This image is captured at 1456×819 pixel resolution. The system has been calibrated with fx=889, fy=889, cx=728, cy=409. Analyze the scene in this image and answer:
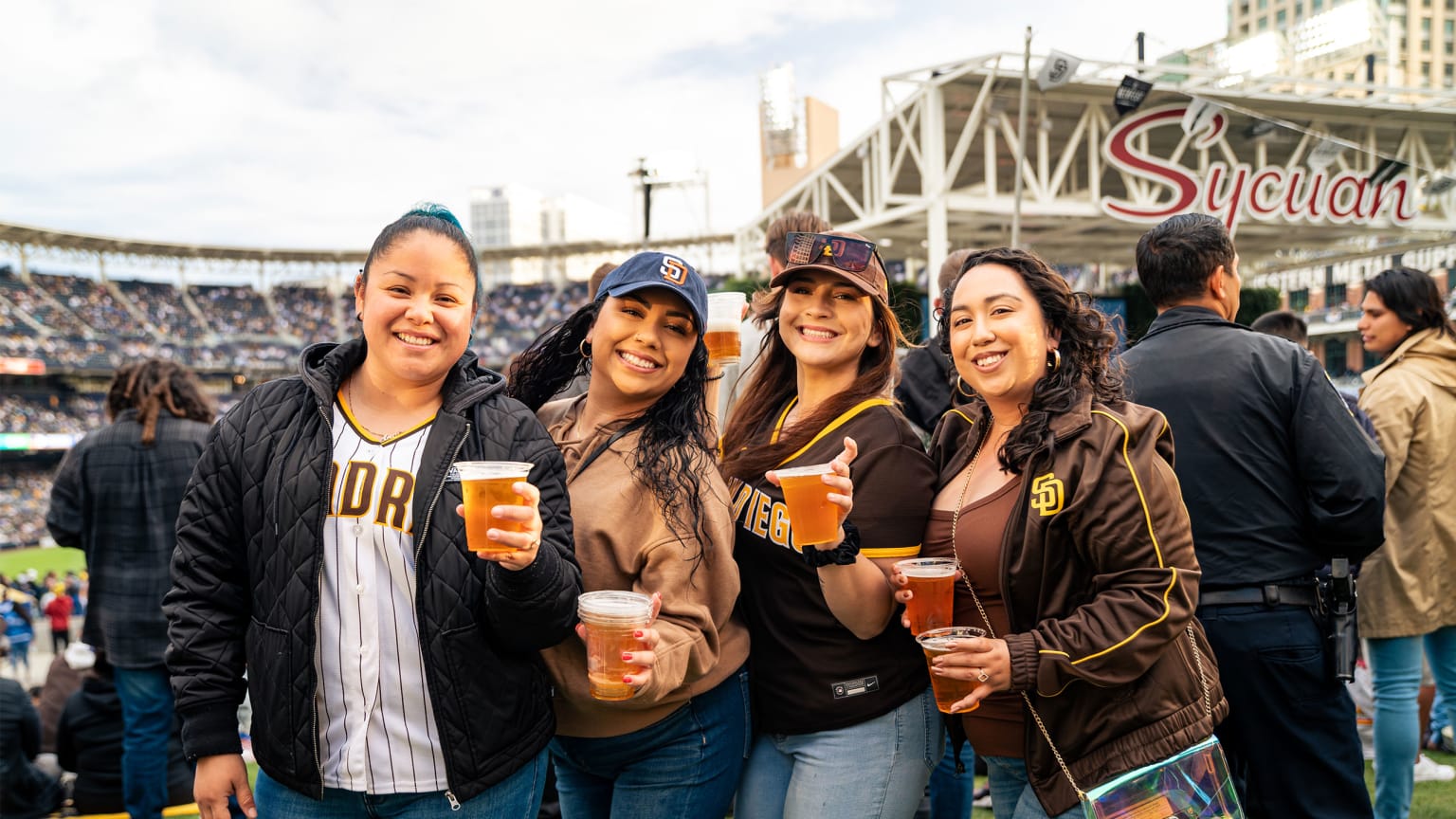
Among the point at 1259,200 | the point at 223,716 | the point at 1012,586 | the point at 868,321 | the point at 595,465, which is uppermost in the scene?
the point at 1259,200

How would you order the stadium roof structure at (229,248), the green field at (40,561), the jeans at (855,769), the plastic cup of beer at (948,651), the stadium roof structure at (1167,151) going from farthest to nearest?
the stadium roof structure at (229,248), the green field at (40,561), the stadium roof structure at (1167,151), the jeans at (855,769), the plastic cup of beer at (948,651)

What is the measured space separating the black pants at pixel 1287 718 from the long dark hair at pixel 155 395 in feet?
14.7

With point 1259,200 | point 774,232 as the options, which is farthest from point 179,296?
point 774,232

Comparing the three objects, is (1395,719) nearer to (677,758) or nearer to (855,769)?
(855,769)

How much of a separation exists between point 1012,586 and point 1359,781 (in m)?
1.44

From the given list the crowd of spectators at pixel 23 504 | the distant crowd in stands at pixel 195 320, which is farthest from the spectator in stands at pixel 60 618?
the distant crowd in stands at pixel 195 320

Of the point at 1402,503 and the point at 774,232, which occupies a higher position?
the point at 774,232

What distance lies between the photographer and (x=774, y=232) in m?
3.95

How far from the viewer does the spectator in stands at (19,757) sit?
3494 mm

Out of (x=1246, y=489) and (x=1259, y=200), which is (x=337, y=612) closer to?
(x=1246, y=489)

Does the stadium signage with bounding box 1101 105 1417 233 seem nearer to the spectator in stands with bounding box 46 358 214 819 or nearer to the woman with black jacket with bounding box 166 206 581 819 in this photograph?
the spectator in stands with bounding box 46 358 214 819

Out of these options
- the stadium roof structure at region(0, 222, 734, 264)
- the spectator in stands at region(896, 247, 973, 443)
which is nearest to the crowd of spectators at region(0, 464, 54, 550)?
the stadium roof structure at region(0, 222, 734, 264)

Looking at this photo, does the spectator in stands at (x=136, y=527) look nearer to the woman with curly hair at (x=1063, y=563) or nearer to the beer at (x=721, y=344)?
the beer at (x=721, y=344)

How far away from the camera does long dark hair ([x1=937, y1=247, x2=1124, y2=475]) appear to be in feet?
6.64
